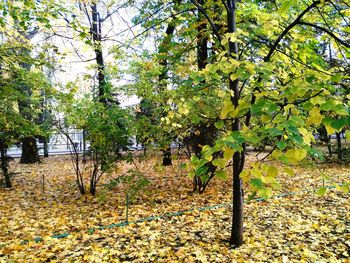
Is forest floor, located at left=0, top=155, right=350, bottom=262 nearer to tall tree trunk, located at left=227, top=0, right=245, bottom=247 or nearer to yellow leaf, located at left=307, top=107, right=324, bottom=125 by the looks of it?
tall tree trunk, located at left=227, top=0, right=245, bottom=247

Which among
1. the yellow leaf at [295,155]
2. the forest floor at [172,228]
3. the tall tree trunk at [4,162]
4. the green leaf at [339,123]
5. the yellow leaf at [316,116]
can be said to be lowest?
the forest floor at [172,228]

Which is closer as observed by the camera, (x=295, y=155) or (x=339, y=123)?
(x=339, y=123)

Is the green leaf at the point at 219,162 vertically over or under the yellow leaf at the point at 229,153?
under

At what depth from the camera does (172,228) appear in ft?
14.6

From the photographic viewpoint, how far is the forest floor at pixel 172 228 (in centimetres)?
351

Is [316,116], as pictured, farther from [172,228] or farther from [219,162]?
[172,228]

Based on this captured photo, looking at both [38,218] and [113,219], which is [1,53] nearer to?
[38,218]

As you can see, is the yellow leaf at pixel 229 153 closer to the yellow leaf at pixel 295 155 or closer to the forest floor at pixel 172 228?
the yellow leaf at pixel 295 155

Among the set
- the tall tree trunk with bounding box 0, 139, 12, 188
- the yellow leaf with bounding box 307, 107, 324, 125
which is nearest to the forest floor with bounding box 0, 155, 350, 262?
the tall tree trunk with bounding box 0, 139, 12, 188

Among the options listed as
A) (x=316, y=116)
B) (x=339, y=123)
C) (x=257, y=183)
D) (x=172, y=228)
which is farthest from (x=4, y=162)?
(x=339, y=123)

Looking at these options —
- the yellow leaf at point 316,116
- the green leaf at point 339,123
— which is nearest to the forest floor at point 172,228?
the yellow leaf at point 316,116

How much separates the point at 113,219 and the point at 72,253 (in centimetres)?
134

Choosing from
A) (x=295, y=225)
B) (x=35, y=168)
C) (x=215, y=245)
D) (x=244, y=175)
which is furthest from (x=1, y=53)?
(x=35, y=168)

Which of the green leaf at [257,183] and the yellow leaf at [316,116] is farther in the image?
the yellow leaf at [316,116]
